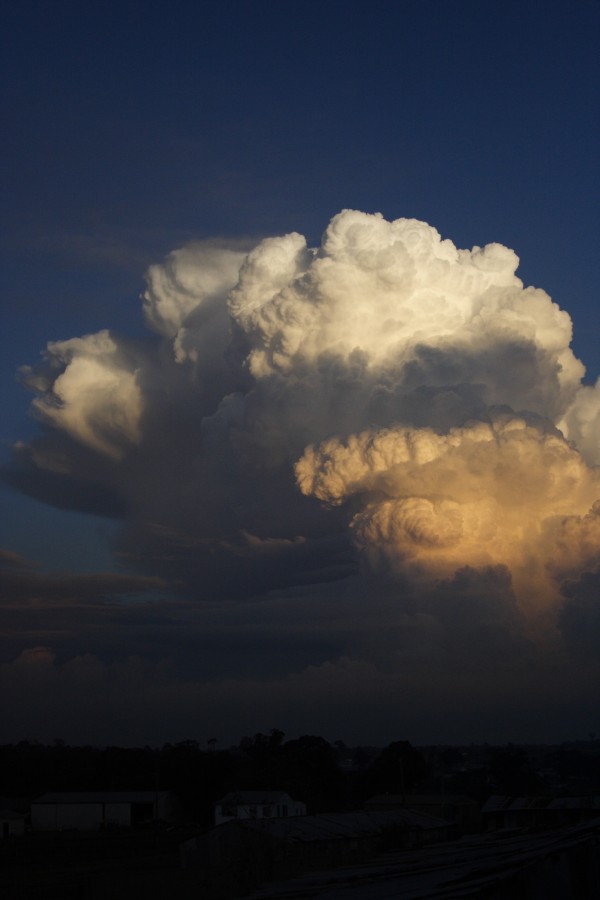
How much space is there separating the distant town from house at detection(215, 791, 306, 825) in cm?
16

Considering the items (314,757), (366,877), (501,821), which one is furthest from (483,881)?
(314,757)

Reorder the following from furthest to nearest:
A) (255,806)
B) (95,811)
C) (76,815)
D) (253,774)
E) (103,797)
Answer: (253,774), (103,797), (76,815), (95,811), (255,806)

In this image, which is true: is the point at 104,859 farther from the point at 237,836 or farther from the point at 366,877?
the point at 366,877

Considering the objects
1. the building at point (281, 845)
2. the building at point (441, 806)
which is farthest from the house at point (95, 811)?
the building at point (281, 845)

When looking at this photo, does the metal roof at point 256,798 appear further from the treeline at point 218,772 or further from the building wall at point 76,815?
the building wall at point 76,815

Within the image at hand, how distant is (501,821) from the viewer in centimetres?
7431

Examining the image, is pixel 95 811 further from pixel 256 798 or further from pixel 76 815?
pixel 256 798

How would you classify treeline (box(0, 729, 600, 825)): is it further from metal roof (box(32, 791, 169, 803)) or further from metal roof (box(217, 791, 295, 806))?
metal roof (box(217, 791, 295, 806))

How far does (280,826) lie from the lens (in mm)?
49844

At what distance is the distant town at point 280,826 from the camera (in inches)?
1136

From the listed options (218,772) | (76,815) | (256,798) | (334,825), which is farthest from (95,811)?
(334,825)

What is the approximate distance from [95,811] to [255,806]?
24.6 m

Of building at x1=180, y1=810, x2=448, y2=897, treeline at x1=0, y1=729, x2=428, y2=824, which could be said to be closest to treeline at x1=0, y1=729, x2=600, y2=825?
treeline at x1=0, y1=729, x2=428, y2=824

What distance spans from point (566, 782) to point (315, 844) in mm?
85457
